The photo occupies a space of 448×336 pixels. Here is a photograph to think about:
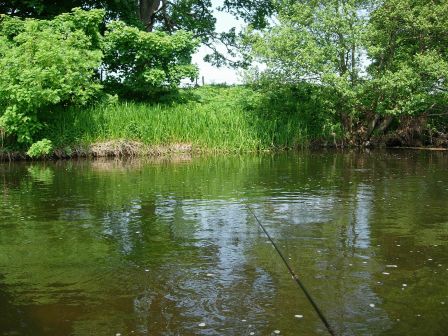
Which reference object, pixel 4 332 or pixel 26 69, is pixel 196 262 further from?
pixel 26 69

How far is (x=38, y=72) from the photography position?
54.4 feet

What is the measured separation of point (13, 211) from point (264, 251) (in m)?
4.54

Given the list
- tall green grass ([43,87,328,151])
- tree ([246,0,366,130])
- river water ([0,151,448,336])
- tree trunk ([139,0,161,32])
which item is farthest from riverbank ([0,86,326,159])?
river water ([0,151,448,336])

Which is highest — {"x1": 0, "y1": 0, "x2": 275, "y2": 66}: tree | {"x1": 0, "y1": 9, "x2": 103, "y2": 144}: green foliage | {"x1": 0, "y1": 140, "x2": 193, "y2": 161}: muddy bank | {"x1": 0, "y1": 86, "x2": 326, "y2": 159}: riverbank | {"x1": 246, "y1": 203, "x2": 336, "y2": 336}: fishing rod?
{"x1": 0, "y1": 0, "x2": 275, "y2": 66}: tree

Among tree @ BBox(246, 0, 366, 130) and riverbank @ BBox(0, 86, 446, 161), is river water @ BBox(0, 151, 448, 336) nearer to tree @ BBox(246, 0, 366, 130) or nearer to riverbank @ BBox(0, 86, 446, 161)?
riverbank @ BBox(0, 86, 446, 161)

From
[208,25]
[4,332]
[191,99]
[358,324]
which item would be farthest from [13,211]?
[208,25]

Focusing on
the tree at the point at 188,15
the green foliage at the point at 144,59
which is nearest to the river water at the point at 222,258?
the green foliage at the point at 144,59

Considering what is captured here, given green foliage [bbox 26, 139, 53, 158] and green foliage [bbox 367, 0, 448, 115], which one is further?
green foliage [bbox 367, 0, 448, 115]

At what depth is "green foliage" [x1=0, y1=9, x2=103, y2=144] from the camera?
16797 mm

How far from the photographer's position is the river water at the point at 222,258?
13.0 feet

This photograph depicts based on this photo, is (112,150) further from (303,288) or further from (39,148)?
(303,288)

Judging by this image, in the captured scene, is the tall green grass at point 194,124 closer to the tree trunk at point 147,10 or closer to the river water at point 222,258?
the tree trunk at point 147,10

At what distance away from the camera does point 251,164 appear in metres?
16.1

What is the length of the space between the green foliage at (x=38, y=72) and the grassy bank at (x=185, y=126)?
92 cm
